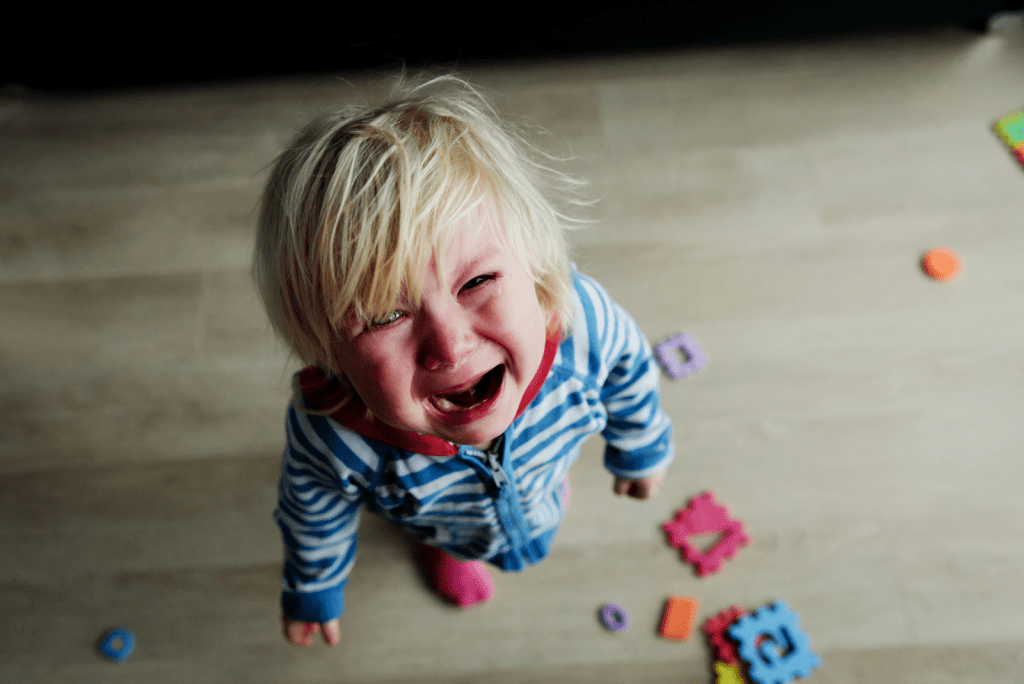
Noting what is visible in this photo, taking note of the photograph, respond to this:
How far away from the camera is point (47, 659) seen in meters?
0.98

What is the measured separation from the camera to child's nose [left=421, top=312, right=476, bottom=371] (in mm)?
492

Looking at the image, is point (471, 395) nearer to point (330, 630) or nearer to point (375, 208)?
point (375, 208)

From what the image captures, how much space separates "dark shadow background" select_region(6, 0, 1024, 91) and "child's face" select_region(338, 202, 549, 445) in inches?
34.2

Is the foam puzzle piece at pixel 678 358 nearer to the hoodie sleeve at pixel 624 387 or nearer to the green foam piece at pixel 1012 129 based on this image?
the hoodie sleeve at pixel 624 387

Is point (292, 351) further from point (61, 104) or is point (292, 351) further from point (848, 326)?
point (61, 104)

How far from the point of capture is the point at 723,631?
3.07ft

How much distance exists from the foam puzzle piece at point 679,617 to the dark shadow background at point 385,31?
93cm

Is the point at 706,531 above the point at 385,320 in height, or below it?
below

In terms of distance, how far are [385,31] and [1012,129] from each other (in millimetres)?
1057

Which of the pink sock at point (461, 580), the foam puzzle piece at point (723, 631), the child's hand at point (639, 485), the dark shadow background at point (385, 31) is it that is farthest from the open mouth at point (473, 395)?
the dark shadow background at point (385, 31)

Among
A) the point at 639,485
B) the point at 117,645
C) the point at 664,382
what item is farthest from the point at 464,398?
the point at 117,645

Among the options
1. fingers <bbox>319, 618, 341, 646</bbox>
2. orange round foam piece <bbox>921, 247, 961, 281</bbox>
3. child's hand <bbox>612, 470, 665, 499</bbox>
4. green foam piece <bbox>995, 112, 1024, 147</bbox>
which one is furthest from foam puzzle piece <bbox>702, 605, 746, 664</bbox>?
green foam piece <bbox>995, 112, 1024, 147</bbox>

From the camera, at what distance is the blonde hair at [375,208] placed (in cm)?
48

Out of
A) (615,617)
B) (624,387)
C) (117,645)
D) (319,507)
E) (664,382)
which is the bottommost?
(117,645)
